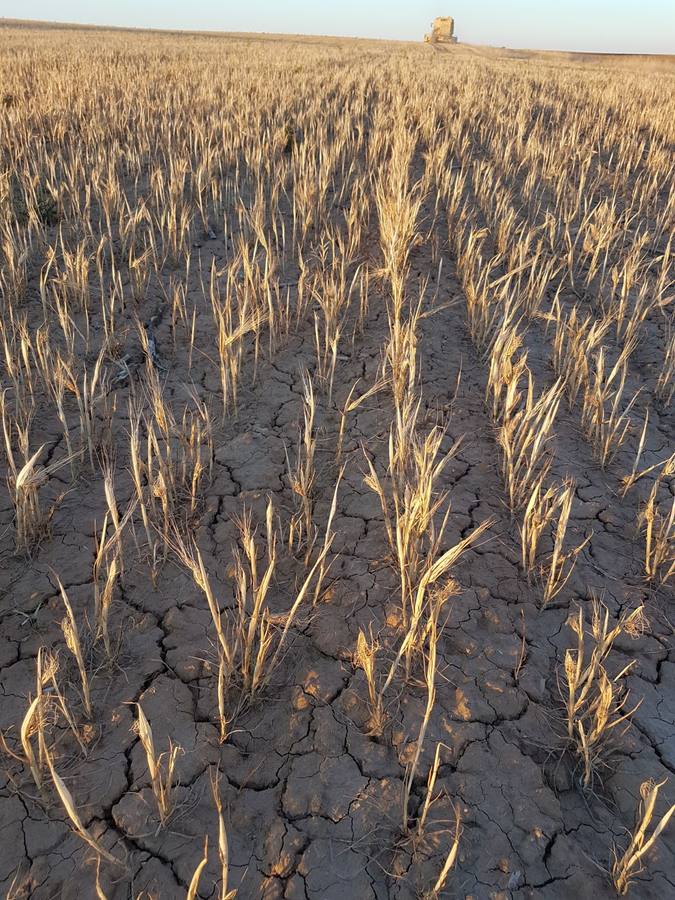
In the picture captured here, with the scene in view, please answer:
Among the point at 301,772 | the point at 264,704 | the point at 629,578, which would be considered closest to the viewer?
the point at 301,772

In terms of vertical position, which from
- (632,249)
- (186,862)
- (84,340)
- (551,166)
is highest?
(551,166)

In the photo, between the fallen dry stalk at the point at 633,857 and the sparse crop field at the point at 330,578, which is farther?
the sparse crop field at the point at 330,578

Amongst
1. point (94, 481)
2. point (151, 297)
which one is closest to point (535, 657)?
point (94, 481)

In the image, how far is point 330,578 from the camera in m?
1.95

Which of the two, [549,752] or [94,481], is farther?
[94,481]

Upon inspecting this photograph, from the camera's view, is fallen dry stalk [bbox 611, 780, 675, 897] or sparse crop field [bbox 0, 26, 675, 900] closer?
fallen dry stalk [bbox 611, 780, 675, 897]

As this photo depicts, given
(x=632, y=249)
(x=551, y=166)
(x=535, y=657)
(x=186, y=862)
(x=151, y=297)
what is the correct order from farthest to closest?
(x=551, y=166)
(x=632, y=249)
(x=151, y=297)
(x=535, y=657)
(x=186, y=862)

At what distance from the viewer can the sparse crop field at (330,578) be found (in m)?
1.31

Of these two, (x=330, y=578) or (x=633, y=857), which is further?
(x=330, y=578)

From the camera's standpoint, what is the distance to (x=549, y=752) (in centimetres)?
150

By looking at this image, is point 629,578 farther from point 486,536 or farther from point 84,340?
point 84,340

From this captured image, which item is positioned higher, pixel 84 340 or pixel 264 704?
pixel 84 340

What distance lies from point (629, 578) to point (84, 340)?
8.83 ft

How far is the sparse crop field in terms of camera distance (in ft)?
4.29
